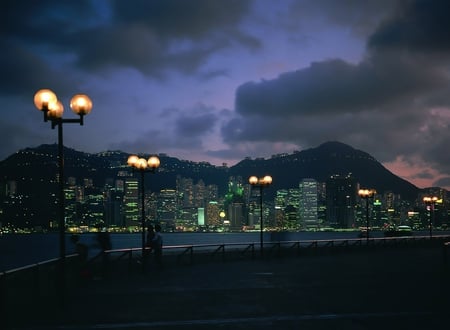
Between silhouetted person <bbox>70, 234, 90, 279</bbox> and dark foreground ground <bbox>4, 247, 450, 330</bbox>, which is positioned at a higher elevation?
silhouetted person <bbox>70, 234, 90, 279</bbox>

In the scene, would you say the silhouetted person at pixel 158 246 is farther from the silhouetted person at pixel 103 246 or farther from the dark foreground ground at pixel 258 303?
the silhouetted person at pixel 103 246

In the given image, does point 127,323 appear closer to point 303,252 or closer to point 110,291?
point 110,291

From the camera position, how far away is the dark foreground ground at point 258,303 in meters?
9.79

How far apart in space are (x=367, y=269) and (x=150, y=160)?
Result: 10.4m

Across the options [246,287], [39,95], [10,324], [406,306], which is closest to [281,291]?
[246,287]

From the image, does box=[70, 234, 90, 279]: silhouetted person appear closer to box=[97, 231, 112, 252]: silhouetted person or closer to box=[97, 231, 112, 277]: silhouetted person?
box=[97, 231, 112, 277]: silhouetted person

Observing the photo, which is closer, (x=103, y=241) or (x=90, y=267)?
(x=90, y=267)

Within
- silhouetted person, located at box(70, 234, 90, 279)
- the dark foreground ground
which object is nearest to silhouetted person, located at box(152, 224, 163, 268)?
the dark foreground ground

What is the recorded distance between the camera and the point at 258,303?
12.1 meters

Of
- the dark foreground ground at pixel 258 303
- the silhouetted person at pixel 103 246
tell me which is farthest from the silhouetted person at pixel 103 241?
the dark foreground ground at pixel 258 303

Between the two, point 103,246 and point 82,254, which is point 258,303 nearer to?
point 82,254

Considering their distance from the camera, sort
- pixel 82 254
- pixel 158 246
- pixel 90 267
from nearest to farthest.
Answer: pixel 82 254 < pixel 90 267 < pixel 158 246

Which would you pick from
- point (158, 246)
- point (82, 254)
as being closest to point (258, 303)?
point (82, 254)

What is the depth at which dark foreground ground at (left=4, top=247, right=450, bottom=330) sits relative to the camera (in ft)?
32.1
